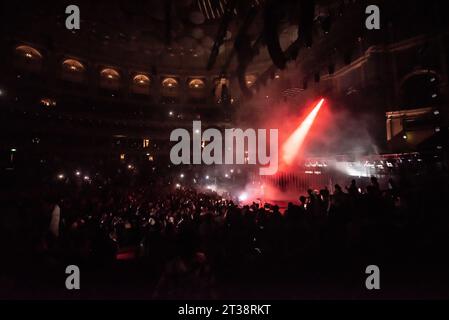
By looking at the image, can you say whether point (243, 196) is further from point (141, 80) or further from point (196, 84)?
point (141, 80)

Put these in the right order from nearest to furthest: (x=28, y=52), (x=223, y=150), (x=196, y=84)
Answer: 1. (x=28, y=52)
2. (x=223, y=150)
3. (x=196, y=84)

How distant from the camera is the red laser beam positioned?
749 inches

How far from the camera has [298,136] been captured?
19438 mm

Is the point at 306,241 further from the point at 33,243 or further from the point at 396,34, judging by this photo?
the point at 396,34

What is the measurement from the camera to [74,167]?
69.4 feet

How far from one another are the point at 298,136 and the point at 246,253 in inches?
657

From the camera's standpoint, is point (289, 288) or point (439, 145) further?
point (439, 145)

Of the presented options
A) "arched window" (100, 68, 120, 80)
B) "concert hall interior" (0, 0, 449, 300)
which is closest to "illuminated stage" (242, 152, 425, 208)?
"concert hall interior" (0, 0, 449, 300)

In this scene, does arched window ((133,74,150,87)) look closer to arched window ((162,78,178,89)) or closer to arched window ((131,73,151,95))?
arched window ((131,73,151,95))

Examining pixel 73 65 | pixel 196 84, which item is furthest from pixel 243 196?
pixel 73 65

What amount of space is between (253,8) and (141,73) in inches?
928

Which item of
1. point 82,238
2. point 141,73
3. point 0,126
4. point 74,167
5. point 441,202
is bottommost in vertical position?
point 82,238
